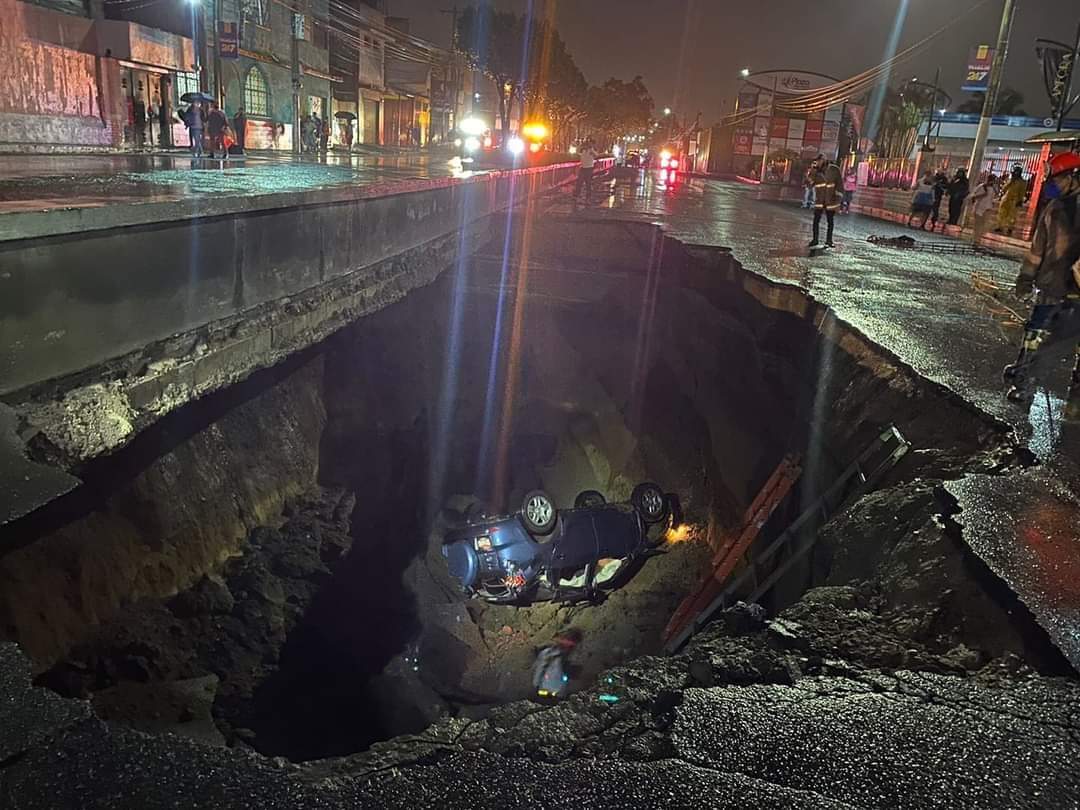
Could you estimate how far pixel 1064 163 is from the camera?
562 centimetres

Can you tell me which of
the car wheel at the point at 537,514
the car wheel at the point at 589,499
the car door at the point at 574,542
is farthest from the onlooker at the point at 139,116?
the car door at the point at 574,542

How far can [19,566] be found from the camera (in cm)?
397

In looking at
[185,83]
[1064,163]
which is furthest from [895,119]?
[1064,163]

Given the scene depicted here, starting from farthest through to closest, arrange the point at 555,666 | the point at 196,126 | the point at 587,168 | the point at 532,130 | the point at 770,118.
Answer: the point at 770,118 < the point at 532,130 < the point at 587,168 < the point at 196,126 < the point at 555,666

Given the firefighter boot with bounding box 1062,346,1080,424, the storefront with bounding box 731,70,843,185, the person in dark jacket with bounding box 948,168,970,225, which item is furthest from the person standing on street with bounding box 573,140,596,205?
the storefront with bounding box 731,70,843,185

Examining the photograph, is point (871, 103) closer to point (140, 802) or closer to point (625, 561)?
point (625, 561)

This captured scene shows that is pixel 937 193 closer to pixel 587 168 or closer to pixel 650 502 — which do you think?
pixel 587 168

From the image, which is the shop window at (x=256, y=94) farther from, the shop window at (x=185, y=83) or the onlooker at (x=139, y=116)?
the onlooker at (x=139, y=116)

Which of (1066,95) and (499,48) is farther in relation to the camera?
(499,48)

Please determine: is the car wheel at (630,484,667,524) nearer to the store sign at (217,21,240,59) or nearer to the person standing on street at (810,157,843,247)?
the person standing on street at (810,157,843,247)

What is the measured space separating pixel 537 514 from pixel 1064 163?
5092 mm

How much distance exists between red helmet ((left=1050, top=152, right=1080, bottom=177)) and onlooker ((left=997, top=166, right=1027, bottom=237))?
537 inches

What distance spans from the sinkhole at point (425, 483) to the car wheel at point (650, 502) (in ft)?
1.38

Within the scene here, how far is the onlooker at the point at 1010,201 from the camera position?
1719 cm
